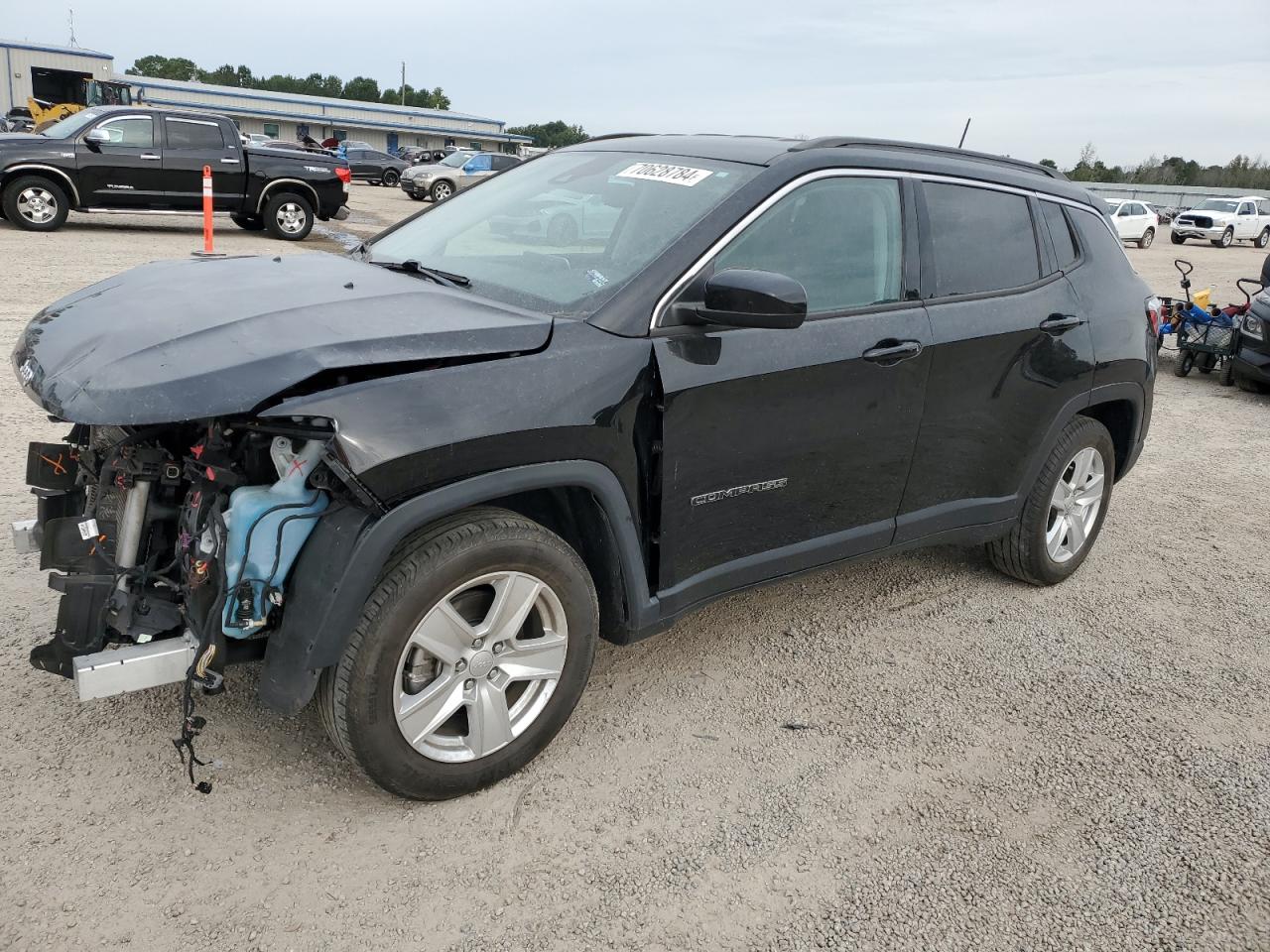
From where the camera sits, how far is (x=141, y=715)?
3100 mm

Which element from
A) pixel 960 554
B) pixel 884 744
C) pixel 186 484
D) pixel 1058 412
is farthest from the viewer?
pixel 960 554

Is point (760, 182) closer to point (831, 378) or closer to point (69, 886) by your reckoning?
point (831, 378)

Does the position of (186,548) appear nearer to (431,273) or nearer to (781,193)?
(431,273)

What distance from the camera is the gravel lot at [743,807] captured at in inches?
96.7

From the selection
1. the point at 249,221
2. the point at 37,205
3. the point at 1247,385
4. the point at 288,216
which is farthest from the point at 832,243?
the point at 249,221

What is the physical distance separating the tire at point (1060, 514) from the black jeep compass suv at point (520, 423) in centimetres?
38

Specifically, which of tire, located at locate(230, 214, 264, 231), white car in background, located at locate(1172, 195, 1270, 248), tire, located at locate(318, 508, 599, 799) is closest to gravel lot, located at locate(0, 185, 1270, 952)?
tire, located at locate(318, 508, 599, 799)

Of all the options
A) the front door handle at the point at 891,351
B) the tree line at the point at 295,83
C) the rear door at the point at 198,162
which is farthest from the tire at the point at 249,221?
the tree line at the point at 295,83

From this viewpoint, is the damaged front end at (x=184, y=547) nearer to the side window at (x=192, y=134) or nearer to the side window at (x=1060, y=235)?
the side window at (x=1060, y=235)

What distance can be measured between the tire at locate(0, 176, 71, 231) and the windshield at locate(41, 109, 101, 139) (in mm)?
667

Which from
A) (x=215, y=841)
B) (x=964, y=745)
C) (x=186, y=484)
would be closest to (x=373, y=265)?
(x=186, y=484)

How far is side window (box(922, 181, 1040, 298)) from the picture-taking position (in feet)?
12.2

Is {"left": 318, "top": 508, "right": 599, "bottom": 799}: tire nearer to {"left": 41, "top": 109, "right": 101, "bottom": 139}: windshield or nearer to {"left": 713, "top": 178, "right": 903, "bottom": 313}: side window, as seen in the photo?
{"left": 713, "top": 178, "right": 903, "bottom": 313}: side window

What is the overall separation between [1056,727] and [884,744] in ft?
2.21
